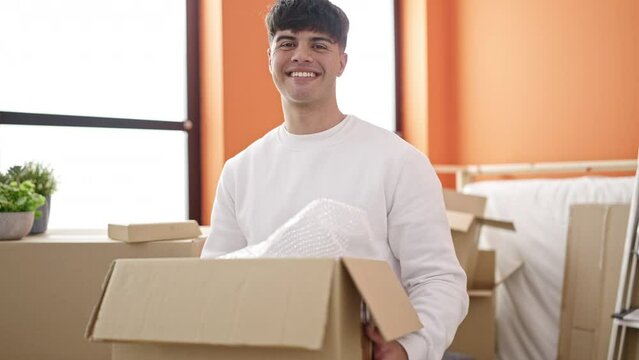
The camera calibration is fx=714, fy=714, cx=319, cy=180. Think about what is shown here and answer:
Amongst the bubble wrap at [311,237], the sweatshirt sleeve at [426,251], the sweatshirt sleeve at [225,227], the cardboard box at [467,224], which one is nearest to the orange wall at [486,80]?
the cardboard box at [467,224]

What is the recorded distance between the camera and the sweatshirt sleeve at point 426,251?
1196 mm

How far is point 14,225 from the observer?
1.83 meters

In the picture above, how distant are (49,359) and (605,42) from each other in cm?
272

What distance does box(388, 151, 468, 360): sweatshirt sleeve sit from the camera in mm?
1196

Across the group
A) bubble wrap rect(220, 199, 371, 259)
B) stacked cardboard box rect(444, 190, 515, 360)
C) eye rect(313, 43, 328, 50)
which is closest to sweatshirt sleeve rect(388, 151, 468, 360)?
bubble wrap rect(220, 199, 371, 259)

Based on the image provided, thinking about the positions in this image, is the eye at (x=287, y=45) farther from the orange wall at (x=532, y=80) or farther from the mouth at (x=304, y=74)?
the orange wall at (x=532, y=80)

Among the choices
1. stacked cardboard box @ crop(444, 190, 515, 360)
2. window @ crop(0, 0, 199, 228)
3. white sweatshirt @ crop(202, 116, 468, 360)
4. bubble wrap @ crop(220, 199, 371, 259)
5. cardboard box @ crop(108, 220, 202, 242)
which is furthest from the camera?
stacked cardboard box @ crop(444, 190, 515, 360)

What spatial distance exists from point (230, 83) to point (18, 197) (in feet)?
4.15

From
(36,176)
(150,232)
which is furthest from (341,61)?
(36,176)

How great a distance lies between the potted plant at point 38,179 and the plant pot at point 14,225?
12cm

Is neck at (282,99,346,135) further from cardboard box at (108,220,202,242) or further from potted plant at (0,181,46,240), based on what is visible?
potted plant at (0,181,46,240)

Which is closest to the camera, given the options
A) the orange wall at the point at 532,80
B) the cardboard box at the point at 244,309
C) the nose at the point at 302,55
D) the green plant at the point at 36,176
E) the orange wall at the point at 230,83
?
the cardboard box at the point at 244,309

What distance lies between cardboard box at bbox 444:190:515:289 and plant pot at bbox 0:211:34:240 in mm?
1375

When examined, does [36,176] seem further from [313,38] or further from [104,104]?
[313,38]
